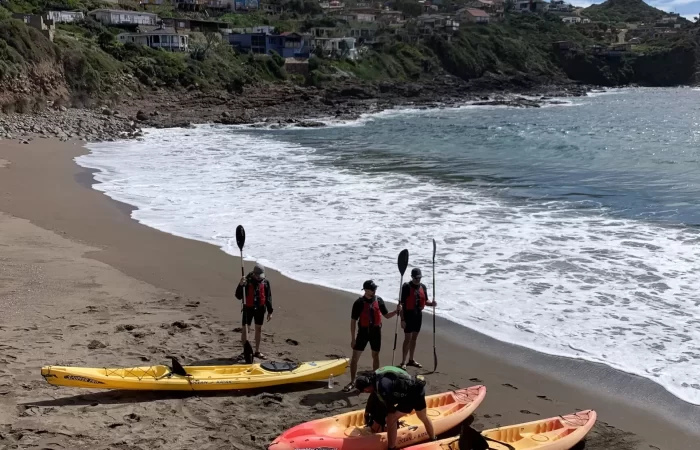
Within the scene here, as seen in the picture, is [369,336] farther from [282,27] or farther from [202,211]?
[282,27]

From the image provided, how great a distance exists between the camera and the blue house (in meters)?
73.2

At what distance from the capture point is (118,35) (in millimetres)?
59625

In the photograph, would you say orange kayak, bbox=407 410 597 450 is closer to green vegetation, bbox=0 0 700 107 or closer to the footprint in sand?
the footprint in sand

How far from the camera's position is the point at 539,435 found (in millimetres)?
6152

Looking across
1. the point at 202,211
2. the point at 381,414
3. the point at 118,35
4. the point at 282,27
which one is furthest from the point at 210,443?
the point at 282,27

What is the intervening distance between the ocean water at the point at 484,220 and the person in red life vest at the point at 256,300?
2.90m

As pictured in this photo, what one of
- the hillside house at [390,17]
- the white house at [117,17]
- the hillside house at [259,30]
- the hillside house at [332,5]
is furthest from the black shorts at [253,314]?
the hillside house at [332,5]

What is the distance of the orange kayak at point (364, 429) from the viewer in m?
5.76

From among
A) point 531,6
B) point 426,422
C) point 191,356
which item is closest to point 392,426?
point 426,422

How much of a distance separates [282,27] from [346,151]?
60059 mm

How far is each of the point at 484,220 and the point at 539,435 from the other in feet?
32.9

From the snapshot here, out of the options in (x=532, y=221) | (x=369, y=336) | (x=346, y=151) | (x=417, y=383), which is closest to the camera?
(x=417, y=383)

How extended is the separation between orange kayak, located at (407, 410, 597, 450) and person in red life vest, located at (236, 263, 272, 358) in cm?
309

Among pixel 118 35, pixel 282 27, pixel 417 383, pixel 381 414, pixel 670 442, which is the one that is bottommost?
pixel 670 442
